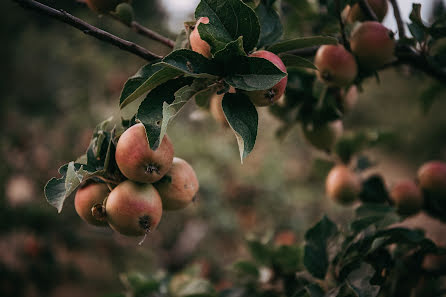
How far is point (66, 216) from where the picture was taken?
7.62 ft

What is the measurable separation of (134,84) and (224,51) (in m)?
0.15

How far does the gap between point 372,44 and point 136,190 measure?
20.9 inches

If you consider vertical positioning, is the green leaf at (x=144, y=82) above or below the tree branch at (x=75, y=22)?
below

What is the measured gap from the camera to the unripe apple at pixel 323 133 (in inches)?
38.5

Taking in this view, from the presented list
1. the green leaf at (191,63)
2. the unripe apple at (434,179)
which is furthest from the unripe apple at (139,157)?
the unripe apple at (434,179)

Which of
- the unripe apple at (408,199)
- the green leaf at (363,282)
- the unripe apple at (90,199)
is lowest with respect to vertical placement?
the green leaf at (363,282)

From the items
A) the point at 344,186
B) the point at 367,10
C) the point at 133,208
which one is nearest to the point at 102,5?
the point at 133,208

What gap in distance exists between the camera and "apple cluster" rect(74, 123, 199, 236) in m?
0.56

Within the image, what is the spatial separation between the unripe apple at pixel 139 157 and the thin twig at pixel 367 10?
523 mm

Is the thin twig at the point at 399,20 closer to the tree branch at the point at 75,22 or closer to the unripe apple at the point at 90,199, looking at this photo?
the tree branch at the point at 75,22

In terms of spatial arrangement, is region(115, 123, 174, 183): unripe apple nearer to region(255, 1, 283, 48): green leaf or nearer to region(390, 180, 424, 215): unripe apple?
region(255, 1, 283, 48): green leaf

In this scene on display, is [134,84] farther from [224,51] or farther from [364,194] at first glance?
[364,194]

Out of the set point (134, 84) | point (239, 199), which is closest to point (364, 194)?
point (134, 84)

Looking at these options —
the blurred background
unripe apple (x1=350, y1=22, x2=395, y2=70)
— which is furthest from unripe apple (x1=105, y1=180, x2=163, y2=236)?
the blurred background
